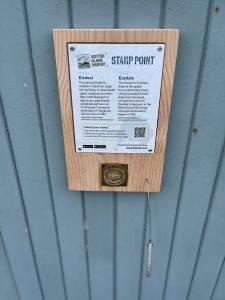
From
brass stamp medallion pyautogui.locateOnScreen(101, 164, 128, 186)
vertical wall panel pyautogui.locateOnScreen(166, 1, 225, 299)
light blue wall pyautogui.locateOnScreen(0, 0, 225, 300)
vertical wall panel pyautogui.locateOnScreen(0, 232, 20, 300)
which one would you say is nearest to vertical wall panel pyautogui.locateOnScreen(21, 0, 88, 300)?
light blue wall pyautogui.locateOnScreen(0, 0, 225, 300)

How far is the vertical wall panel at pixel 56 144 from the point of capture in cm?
64

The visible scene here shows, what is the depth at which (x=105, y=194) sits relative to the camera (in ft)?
2.82

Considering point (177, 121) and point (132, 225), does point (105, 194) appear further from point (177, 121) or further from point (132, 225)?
point (177, 121)

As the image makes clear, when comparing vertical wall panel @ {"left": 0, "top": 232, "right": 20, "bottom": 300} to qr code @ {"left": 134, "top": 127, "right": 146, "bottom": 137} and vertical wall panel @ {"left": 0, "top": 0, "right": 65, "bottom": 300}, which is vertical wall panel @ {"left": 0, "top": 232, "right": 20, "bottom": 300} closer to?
vertical wall panel @ {"left": 0, "top": 0, "right": 65, "bottom": 300}

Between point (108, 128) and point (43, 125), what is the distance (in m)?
0.18

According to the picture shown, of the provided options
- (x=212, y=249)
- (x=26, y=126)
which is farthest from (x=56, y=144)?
(x=212, y=249)

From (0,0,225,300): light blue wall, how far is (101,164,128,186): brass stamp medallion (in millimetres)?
61

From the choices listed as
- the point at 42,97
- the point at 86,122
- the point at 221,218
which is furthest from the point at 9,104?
the point at 221,218

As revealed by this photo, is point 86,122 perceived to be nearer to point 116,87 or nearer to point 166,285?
point 116,87

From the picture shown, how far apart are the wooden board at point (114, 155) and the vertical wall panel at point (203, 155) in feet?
0.29

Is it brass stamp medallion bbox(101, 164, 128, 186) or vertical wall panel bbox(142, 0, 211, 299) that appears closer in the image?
vertical wall panel bbox(142, 0, 211, 299)

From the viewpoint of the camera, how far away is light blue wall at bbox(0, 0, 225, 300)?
A: 0.64 m

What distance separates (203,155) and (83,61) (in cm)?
41

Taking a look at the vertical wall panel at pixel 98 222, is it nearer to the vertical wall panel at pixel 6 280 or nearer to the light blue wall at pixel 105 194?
the light blue wall at pixel 105 194
